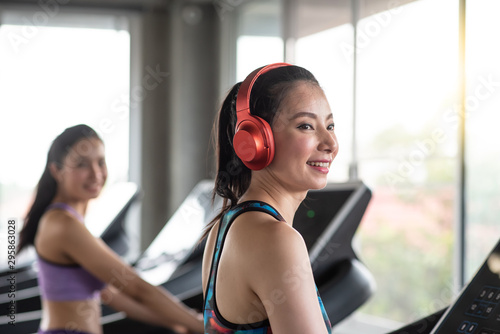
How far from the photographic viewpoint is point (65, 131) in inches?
73.7

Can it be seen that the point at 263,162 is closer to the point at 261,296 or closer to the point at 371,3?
the point at 261,296

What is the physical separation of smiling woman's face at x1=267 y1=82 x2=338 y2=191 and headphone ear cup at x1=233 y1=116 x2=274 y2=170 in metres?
0.02

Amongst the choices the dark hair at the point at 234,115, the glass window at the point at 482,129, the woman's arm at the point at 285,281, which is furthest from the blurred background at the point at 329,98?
the woman's arm at the point at 285,281

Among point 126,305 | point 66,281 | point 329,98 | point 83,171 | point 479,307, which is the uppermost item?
point 329,98

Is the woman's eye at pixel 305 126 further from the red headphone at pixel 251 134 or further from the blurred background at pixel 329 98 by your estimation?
the blurred background at pixel 329 98

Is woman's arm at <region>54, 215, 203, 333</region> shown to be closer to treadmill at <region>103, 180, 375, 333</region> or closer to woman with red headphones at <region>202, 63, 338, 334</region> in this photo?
treadmill at <region>103, 180, 375, 333</region>

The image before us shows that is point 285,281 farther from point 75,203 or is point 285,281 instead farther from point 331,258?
point 75,203

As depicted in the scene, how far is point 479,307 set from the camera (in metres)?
1.01

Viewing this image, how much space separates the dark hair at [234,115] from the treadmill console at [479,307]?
0.44 metres

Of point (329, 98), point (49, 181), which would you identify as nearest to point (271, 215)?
point (49, 181)

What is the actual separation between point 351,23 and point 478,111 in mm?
1193

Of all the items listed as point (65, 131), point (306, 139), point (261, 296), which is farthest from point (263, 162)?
point (65, 131)

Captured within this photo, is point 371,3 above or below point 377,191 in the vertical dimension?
above

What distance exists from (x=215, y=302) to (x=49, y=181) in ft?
3.91
